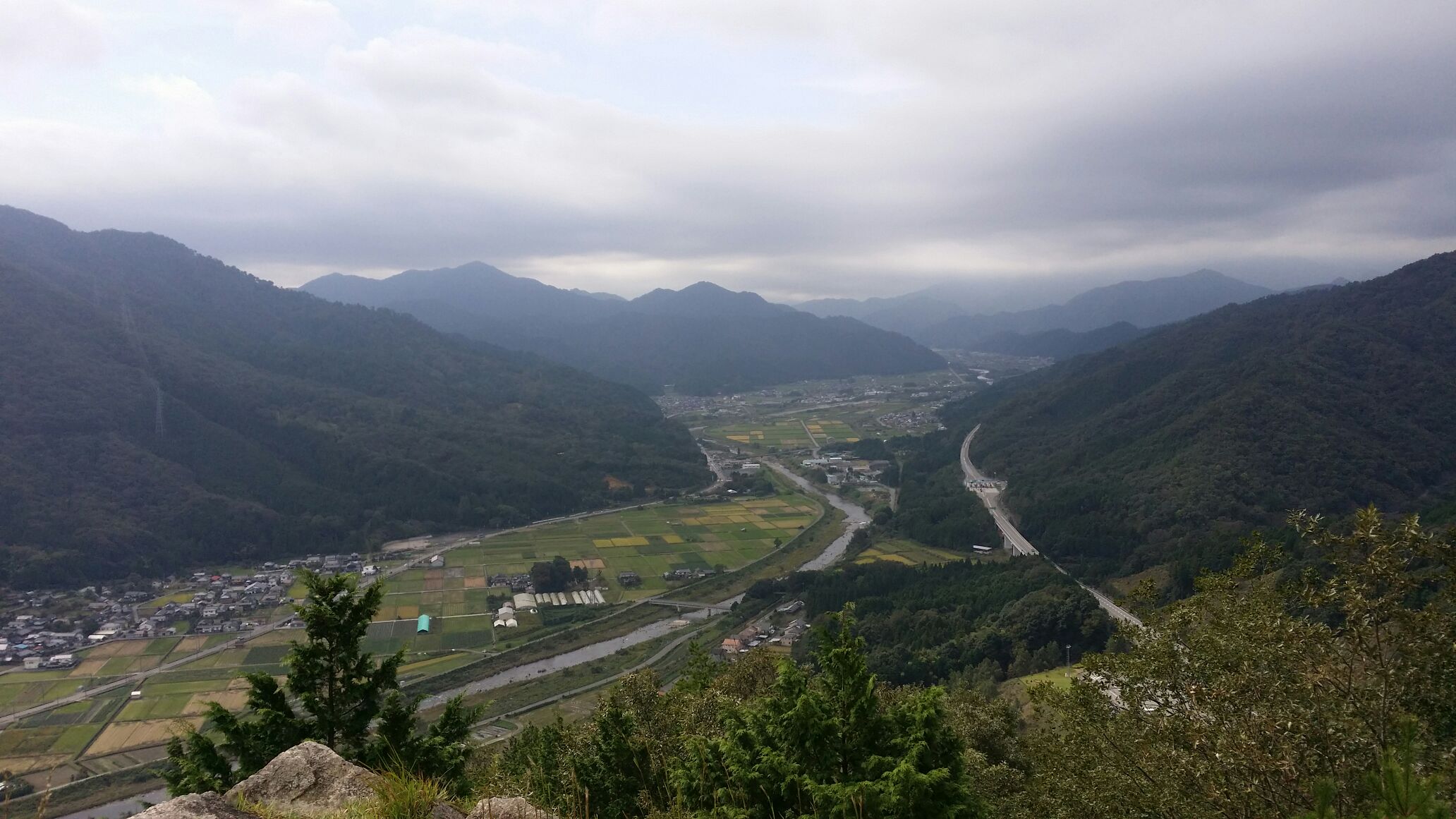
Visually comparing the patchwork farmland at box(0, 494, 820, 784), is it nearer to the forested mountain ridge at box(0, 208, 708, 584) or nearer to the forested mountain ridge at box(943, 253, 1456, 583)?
the forested mountain ridge at box(0, 208, 708, 584)

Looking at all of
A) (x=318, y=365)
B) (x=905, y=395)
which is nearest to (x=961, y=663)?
(x=318, y=365)

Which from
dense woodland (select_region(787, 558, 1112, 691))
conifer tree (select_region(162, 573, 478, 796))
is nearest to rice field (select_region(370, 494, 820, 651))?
dense woodland (select_region(787, 558, 1112, 691))

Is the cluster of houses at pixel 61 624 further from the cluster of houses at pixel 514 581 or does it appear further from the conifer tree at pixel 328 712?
the conifer tree at pixel 328 712

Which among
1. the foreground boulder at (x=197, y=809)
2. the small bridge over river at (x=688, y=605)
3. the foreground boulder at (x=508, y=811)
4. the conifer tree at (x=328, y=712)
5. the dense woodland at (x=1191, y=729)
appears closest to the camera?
the foreground boulder at (x=197, y=809)

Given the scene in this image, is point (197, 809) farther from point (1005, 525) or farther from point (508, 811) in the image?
point (1005, 525)

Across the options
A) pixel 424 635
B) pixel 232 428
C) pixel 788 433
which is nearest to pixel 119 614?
pixel 424 635

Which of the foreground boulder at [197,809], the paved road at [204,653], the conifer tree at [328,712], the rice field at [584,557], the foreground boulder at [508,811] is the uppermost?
the foreground boulder at [197,809]

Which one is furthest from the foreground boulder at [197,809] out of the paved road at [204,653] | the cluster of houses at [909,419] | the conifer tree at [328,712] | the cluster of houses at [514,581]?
the cluster of houses at [909,419]
